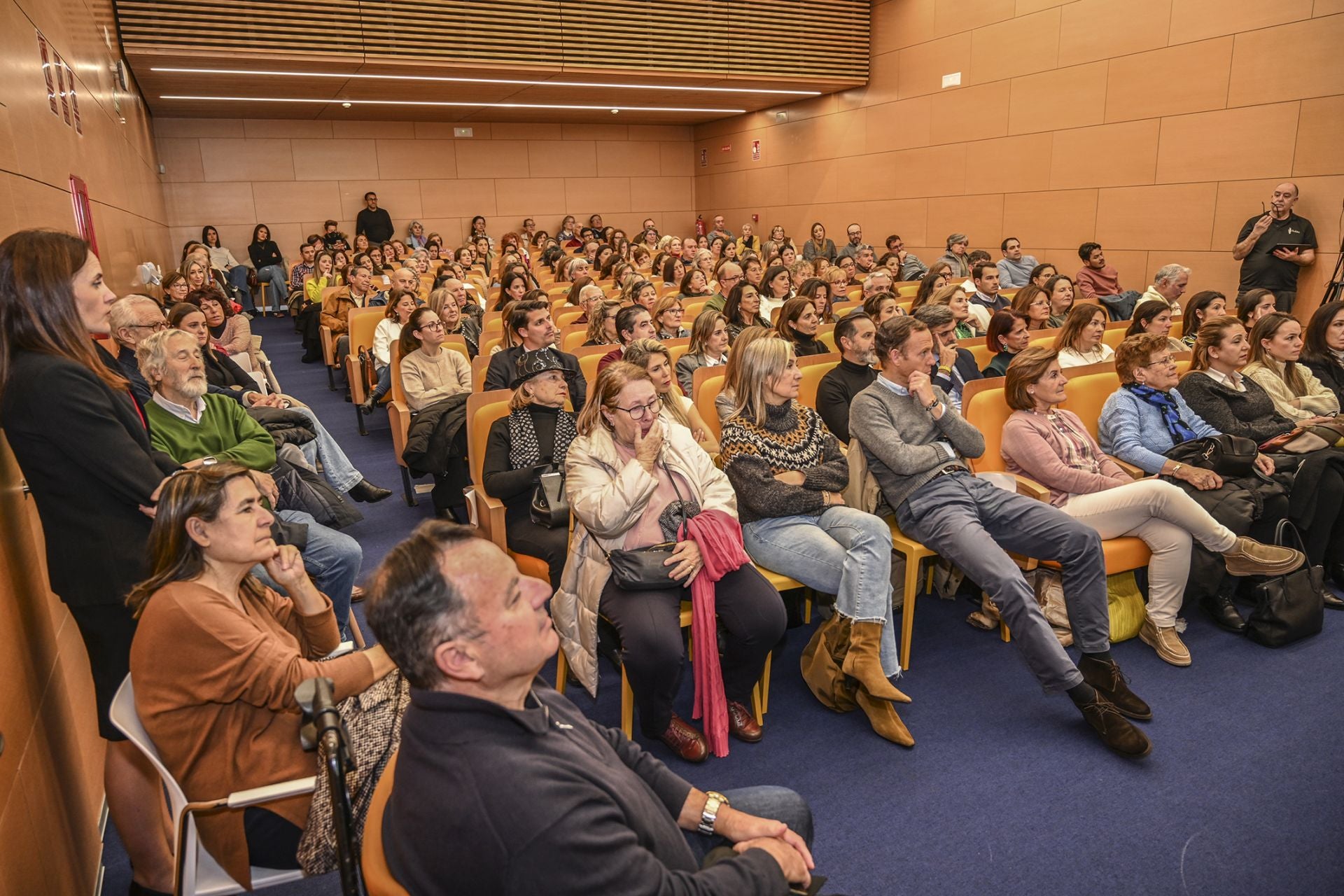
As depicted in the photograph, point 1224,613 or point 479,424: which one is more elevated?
point 479,424

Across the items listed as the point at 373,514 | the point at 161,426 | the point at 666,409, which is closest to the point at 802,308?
the point at 666,409

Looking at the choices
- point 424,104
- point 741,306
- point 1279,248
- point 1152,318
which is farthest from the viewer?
point 424,104

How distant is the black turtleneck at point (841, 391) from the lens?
383 cm

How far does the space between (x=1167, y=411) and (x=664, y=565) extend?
8.66 ft

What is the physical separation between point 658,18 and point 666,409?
858cm

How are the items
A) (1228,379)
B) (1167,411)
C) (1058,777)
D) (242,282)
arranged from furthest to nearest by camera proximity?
(242,282) < (1228,379) < (1167,411) < (1058,777)

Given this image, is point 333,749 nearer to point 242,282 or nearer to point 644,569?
point 644,569

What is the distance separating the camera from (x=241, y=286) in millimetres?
13117

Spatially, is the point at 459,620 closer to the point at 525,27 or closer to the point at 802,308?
the point at 802,308

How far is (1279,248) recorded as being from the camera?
7.03m

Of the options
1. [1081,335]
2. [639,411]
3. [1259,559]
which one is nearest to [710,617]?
[639,411]

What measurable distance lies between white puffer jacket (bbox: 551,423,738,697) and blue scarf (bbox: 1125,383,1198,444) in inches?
85.7

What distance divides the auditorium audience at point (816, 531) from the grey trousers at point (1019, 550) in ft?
0.84

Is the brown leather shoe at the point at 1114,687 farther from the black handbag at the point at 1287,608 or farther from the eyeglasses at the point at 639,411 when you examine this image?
the eyeglasses at the point at 639,411
